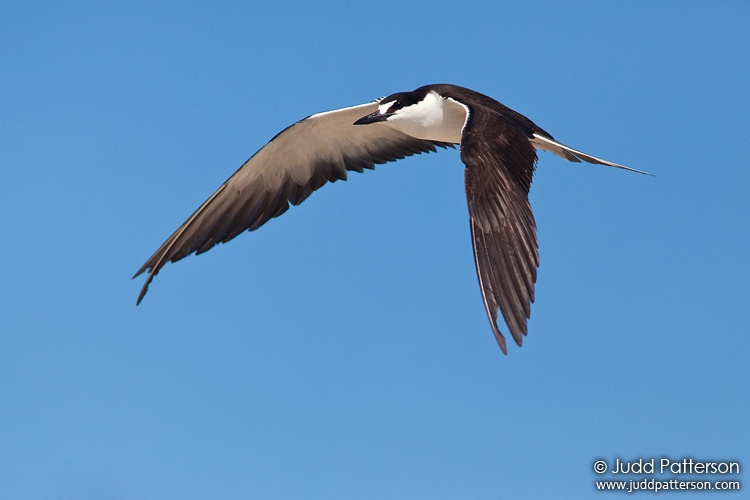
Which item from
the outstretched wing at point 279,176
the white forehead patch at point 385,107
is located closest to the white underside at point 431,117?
the white forehead patch at point 385,107

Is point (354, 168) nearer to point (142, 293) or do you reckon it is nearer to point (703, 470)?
point (142, 293)

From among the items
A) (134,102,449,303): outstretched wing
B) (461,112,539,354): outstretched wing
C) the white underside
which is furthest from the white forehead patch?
(461,112,539,354): outstretched wing

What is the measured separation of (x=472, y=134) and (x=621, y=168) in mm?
2229

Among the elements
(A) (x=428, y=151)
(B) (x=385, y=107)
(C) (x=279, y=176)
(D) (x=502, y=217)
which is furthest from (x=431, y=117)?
(D) (x=502, y=217)

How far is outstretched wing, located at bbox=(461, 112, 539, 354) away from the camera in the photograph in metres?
6.39

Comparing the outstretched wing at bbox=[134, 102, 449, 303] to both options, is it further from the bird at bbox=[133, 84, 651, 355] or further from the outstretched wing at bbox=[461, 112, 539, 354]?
the outstretched wing at bbox=[461, 112, 539, 354]

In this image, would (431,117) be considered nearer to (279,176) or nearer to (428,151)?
Answer: (428,151)

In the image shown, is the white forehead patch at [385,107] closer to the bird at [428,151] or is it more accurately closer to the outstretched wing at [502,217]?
the bird at [428,151]

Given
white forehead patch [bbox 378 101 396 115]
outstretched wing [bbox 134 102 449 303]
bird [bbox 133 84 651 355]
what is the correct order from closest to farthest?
1. bird [bbox 133 84 651 355]
2. white forehead patch [bbox 378 101 396 115]
3. outstretched wing [bbox 134 102 449 303]

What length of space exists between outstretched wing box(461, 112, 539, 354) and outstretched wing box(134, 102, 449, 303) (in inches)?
95.9

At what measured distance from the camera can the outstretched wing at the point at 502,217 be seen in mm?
6391

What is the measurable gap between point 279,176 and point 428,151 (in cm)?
196

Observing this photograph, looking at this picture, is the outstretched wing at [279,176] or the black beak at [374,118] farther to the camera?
the outstretched wing at [279,176]

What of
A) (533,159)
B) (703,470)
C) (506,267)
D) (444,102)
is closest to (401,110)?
(444,102)
